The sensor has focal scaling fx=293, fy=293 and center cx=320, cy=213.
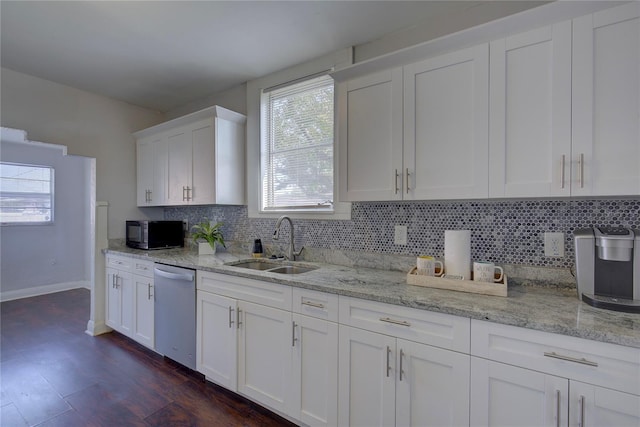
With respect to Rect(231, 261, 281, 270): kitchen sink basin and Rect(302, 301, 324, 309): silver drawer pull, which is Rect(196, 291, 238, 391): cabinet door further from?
Rect(302, 301, 324, 309): silver drawer pull

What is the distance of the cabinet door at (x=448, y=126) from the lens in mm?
1505

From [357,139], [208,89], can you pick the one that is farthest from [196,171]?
[357,139]

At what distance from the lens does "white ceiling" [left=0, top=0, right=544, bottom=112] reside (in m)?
1.87

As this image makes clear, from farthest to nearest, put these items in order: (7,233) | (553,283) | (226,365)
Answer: (7,233), (226,365), (553,283)

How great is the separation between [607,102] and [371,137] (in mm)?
1079

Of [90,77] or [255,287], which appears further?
[90,77]

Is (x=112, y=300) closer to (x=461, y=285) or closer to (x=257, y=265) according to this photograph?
(x=257, y=265)

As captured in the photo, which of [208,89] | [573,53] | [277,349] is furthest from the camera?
[208,89]

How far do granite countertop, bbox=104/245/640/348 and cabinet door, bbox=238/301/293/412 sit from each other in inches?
9.6

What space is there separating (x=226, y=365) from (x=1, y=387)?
1.76 meters

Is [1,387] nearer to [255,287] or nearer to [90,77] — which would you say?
[255,287]

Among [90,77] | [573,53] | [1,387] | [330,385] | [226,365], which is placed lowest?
[1,387]

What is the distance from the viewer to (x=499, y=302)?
1318mm

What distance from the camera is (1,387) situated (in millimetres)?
2207
